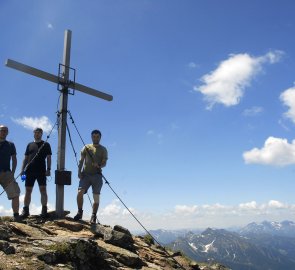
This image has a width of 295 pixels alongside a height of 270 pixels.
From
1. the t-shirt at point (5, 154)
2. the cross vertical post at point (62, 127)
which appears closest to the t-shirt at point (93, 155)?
the cross vertical post at point (62, 127)

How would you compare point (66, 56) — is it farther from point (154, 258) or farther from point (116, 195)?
point (154, 258)

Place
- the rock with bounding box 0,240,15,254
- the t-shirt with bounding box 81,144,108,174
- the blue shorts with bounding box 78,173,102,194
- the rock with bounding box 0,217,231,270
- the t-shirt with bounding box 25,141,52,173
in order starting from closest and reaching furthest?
the rock with bounding box 0,240,15,254 → the rock with bounding box 0,217,231,270 → the t-shirt with bounding box 25,141,52,173 → the blue shorts with bounding box 78,173,102,194 → the t-shirt with bounding box 81,144,108,174

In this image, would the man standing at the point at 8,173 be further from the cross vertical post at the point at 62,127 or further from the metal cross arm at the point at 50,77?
the metal cross arm at the point at 50,77

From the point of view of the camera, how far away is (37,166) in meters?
14.4

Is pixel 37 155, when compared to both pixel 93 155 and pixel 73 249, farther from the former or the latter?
pixel 73 249

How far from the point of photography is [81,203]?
14.6 meters

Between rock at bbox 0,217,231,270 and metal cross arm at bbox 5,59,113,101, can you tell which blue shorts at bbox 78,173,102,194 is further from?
metal cross arm at bbox 5,59,113,101

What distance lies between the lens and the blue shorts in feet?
48.5

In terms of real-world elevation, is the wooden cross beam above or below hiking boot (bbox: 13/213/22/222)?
above

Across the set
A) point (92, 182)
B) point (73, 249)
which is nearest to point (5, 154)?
point (92, 182)

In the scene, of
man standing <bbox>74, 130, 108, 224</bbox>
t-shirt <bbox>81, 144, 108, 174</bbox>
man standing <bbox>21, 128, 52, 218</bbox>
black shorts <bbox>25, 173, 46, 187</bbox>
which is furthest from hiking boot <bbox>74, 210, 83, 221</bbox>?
black shorts <bbox>25, 173, 46, 187</bbox>

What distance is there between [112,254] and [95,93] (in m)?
8.00

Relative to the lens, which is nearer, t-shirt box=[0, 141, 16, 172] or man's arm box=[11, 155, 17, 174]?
t-shirt box=[0, 141, 16, 172]

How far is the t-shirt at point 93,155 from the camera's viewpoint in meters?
14.9
